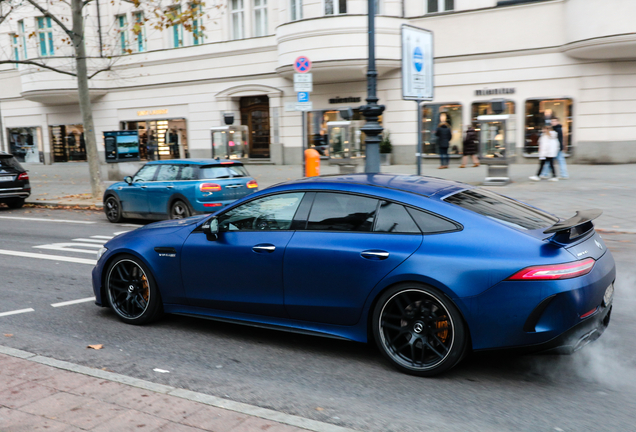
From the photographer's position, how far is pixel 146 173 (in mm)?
12703

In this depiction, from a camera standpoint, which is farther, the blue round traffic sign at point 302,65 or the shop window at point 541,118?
the shop window at point 541,118

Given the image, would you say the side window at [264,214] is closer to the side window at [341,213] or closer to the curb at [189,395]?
the side window at [341,213]

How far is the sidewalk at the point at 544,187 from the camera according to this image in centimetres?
1183

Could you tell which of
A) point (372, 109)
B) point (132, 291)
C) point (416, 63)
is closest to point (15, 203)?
point (372, 109)

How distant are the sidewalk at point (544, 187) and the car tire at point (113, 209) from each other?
301 cm

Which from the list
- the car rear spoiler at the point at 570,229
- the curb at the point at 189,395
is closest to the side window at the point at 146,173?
the curb at the point at 189,395

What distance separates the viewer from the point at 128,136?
21484 mm

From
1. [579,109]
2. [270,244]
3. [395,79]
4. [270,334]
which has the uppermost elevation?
[395,79]

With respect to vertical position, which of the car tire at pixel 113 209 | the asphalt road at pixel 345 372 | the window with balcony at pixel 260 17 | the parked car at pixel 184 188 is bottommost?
the asphalt road at pixel 345 372

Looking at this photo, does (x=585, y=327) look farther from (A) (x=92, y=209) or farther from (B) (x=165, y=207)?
(A) (x=92, y=209)

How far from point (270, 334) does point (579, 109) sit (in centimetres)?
1882

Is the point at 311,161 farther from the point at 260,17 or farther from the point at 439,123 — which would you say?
the point at 260,17

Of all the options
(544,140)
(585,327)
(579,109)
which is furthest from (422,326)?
(579,109)

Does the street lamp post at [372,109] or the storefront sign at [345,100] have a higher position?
the storefront sign at [345,100]
